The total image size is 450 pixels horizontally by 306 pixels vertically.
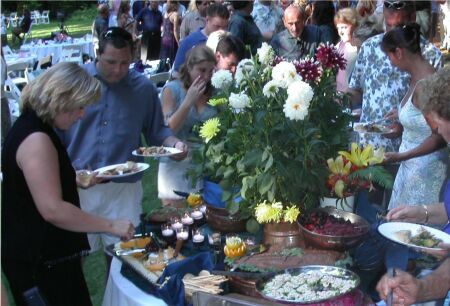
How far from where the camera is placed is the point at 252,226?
2.25 m

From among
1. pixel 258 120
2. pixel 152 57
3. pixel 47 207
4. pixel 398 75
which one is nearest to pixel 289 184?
pixel 258 120

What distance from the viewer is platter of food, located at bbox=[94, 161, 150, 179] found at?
2.82 m

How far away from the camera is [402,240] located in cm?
207

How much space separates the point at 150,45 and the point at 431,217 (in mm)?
8950

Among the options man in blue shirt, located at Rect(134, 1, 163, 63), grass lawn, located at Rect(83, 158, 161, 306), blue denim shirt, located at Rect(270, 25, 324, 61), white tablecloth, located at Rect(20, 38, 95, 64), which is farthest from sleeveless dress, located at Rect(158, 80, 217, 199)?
white tablecloth, located at Rect(20, 38, 95, 64)

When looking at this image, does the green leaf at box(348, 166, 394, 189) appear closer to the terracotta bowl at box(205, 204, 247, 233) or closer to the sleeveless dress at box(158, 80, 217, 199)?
the terracotta bowl at box(205, 204, 247, 233)

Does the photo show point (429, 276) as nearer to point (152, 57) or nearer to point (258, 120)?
point (258, 120)

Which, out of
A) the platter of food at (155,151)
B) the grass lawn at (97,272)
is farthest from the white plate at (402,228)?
the grass lawn at (97,272)

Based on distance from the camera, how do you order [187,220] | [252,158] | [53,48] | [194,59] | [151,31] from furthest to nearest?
1. [53,48]
2. [151,31]
3. [194,59]
4. [187,220]
5. [252,158]

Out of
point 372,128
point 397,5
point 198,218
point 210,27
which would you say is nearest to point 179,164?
point 198,218

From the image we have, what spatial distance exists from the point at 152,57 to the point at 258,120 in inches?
359

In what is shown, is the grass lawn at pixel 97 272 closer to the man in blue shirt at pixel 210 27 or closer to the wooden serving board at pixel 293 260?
the man in blue shirt at pixel 210 27

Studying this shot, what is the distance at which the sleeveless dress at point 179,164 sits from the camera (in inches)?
134

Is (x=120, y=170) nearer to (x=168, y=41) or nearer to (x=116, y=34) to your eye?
(x=116, y=34)
